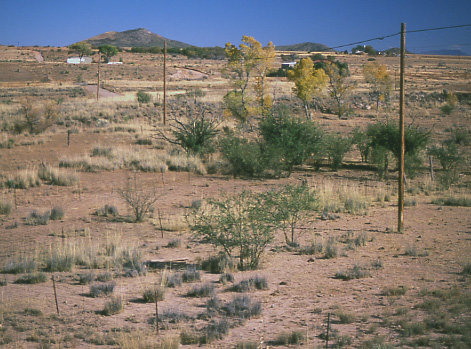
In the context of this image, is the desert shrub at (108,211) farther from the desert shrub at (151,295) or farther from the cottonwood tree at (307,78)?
the cottonwood tree at (307,78)

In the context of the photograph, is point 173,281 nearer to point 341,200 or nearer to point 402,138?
point 402,138

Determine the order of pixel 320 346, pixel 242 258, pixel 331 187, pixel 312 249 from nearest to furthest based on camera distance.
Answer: pixel 320 346 < pixel 242 258 < pixel 312 249 < pixel 331 187

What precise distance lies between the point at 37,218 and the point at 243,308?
9.88 meters

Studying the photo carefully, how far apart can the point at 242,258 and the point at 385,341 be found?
5278 millimetres

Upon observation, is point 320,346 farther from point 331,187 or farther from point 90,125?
point 90,125

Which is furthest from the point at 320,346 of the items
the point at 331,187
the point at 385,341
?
the point at 331,187

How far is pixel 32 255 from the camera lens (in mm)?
12383

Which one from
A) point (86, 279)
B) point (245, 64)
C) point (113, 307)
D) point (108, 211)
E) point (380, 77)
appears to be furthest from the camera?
point (380, 77)

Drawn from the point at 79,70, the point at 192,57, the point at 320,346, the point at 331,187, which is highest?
the point at 192,57

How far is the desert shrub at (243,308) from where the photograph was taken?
872 centimetres

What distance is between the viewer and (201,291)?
991 centimetres

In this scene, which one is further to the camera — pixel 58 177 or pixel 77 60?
pixel 77 60

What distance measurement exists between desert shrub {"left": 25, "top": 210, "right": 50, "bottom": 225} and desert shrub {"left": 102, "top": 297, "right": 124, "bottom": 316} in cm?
780

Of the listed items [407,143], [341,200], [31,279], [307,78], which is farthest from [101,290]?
[307,78]
